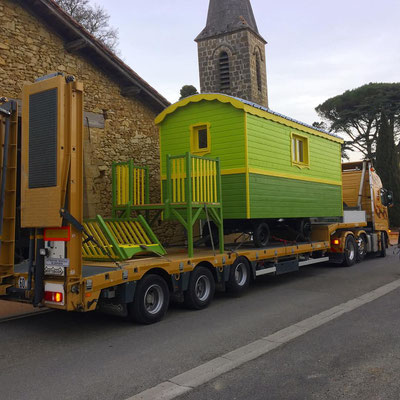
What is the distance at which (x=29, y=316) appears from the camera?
6.96m

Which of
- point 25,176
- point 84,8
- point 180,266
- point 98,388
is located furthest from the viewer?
point 84,8

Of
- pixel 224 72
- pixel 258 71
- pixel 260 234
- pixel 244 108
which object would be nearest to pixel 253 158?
pixel 244 108

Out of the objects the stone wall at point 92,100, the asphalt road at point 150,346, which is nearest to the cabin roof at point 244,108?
the stone wall at point 92,100

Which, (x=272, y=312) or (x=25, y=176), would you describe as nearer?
(x=25, y=176)

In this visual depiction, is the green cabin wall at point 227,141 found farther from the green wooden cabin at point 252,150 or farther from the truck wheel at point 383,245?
the truck wheel at point 383,245

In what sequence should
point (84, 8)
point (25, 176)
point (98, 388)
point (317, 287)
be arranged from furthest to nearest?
1. point (84, 8)
2. point (317, 287)
3. point (25, 176)
4. point (98, 388)

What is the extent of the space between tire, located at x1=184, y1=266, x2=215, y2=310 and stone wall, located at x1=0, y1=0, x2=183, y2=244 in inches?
182

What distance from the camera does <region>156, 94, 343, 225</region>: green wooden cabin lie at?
882 centimetres

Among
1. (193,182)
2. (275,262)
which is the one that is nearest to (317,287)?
(275,262)

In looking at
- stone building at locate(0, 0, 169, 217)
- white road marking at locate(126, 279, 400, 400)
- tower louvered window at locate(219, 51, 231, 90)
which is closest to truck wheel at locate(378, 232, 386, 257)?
stone building at locate(0, 0, 169, 217)

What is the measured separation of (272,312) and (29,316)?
404 cm

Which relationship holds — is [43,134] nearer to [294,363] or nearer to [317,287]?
[294,363]

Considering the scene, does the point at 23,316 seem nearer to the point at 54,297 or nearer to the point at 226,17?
the point at 54,297

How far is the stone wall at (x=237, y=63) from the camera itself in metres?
28.4
